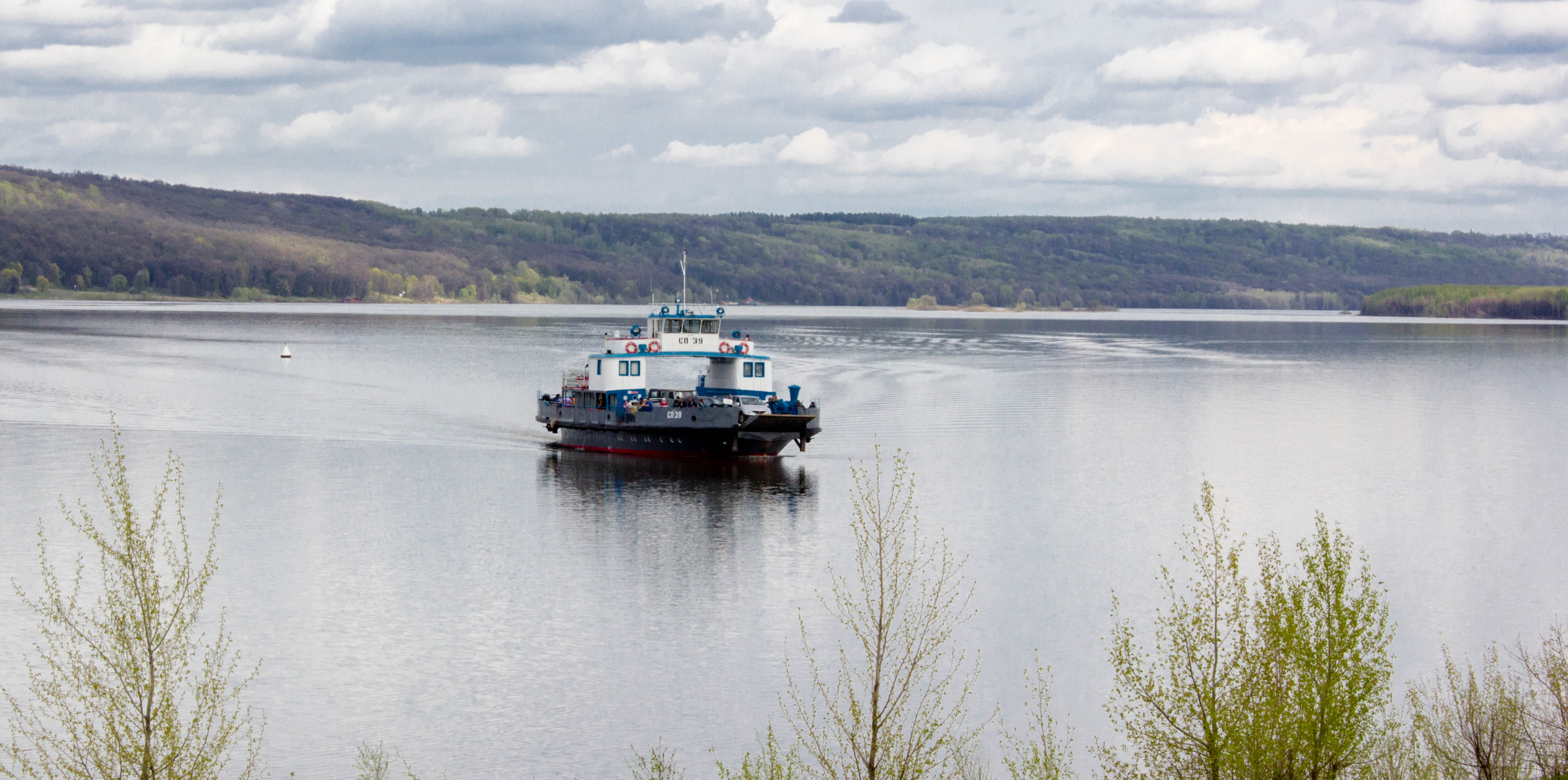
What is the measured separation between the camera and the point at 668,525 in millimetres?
47750

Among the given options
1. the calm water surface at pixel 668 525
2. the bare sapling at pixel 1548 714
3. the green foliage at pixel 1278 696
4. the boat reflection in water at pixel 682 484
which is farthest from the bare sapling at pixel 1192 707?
the boat reflection in water at pixel 682 484

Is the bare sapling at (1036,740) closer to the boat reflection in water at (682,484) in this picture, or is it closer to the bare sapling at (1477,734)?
the bare sapling at (1477,734)

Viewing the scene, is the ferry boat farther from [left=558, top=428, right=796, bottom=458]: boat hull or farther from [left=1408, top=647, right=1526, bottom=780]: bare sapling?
[left=1408, top=647, right=1526, bottom=780]: bare sapling

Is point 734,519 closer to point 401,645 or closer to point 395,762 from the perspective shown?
point 401,645

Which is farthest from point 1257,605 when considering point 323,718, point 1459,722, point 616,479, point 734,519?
point 616,479

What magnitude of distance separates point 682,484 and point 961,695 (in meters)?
27.0

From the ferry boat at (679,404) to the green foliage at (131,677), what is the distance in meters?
22.9

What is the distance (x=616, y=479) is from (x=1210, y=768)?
40.2 m

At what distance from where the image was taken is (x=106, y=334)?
163625 mm

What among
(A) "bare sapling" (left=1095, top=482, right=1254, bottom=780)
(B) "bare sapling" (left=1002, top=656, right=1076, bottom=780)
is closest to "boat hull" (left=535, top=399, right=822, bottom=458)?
(B) "bare sapling" (left=1002, top=656, right=1076, bottom=780)

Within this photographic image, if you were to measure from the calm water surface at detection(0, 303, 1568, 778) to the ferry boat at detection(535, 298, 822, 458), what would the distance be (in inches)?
59.8

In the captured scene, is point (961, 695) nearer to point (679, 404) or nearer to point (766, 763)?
point (766, 763)

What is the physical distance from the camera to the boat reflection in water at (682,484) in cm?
5106

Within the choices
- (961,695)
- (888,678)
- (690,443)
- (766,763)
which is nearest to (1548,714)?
(961,695)
